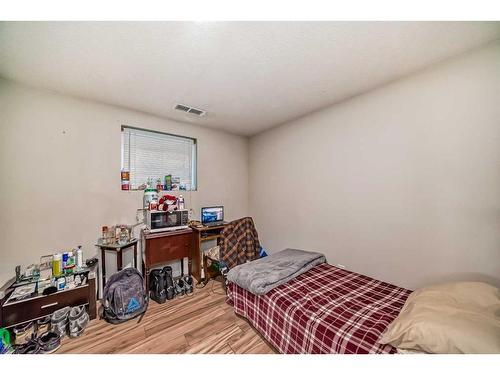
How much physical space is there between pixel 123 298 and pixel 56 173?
159 centimetres

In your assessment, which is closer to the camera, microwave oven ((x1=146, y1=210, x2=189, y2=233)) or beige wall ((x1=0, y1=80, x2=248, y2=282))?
beige wall ((x1=0, y1=80, x2=248, y2=282))

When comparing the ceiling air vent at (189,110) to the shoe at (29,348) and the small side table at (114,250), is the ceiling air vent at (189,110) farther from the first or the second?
the shoe at (29,348)

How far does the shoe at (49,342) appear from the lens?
1432mm

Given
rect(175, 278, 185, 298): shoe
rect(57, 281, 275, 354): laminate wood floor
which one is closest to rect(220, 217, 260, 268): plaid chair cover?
rect(57, 281, 275, 354): laminate wood floor

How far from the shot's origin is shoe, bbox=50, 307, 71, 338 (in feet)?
5.16

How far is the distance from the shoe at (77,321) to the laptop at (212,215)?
5.34 ft

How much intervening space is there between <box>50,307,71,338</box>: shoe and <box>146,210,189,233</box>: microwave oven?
1018mm

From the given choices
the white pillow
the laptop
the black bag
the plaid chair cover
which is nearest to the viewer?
the white pillow

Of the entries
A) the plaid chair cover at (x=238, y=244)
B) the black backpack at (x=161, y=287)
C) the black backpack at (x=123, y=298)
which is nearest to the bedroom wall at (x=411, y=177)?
the plaid chair cover at (x=238, y=244)

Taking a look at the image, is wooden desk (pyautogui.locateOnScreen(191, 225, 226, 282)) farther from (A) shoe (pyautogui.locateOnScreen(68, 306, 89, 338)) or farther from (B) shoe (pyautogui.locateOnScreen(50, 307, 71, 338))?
(B) shoe (pyautogui.locateOnScreen(50, 307, 71, 338))

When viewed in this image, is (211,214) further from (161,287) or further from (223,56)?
(223,56)

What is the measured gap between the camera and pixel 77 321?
1.66 m

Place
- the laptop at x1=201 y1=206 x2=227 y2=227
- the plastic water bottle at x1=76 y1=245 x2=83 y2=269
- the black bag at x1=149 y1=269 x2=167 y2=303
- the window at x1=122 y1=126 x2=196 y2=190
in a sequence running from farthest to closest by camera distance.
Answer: the laptop at x1=201 y1=206 x2=227 y2=227 < the window at x1=122 y1=126 x2=196 y2=190 < the black bag at x1=149 y1=269 x2=167 y2=303 < the plastic water bottle at x1=76 y1=245 x2=83 y2=269
